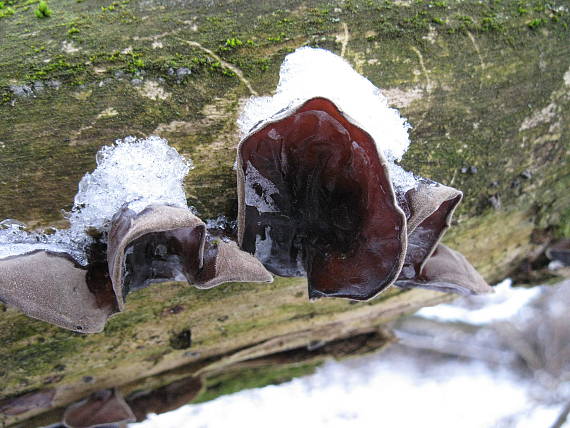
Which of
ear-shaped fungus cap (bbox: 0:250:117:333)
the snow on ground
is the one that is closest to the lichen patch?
ear-shaped fungus cap (bbox: 0:250:117:333)

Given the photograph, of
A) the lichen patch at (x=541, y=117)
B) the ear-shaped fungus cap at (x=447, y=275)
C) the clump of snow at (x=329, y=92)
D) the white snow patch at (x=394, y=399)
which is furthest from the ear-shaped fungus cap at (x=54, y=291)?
the white snow patch at (x=394, y=399)

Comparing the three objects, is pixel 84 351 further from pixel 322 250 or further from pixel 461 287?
pixel 461 287

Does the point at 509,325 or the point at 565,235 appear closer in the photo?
the point at 565,235

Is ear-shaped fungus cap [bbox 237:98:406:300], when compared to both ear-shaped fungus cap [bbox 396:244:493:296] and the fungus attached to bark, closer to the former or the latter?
the fungus attached to bark

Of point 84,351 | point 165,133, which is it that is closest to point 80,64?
point 165,133

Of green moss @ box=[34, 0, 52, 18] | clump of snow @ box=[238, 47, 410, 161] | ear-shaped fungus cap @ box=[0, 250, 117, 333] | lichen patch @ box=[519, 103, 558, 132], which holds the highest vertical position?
green moss @ box=[34, 0, 52, 18]

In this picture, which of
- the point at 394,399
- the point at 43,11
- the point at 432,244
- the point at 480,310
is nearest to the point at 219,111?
the point at 43,11

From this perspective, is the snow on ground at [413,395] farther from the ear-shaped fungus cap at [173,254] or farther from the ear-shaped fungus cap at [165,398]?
the ear-shaped fungus cap at [173,254]
